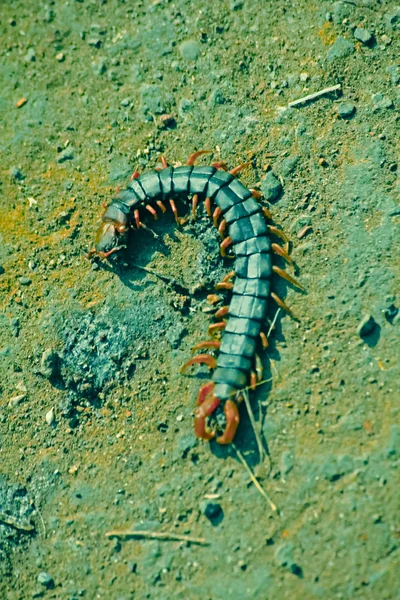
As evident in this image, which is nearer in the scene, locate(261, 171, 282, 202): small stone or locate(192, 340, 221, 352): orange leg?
locate(192, 340, 221, 352): orange leg

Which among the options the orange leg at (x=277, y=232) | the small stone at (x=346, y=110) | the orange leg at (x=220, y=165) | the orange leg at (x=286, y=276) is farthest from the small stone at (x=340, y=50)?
the orange leg at (x=286, y=276)

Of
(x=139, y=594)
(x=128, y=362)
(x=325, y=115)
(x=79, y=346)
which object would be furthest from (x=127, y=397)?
(x=325, y=115)

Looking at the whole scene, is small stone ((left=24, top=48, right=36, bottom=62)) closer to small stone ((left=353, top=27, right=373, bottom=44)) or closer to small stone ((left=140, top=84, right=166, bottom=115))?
small stone ((left=140, top=84, right=166, bottom=115))

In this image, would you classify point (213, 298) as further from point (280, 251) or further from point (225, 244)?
point (280, 251)

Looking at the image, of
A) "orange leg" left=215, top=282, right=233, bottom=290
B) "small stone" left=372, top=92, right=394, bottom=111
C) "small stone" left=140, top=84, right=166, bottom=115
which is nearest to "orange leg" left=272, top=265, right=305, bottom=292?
"orange leg" left=215, top=282, right=233, bottom=290

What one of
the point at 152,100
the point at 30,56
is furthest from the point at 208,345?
the point at 30,56

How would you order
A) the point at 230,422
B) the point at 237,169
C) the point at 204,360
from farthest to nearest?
the point at 237,169 < the point at 204,360 < the point at 230,422
